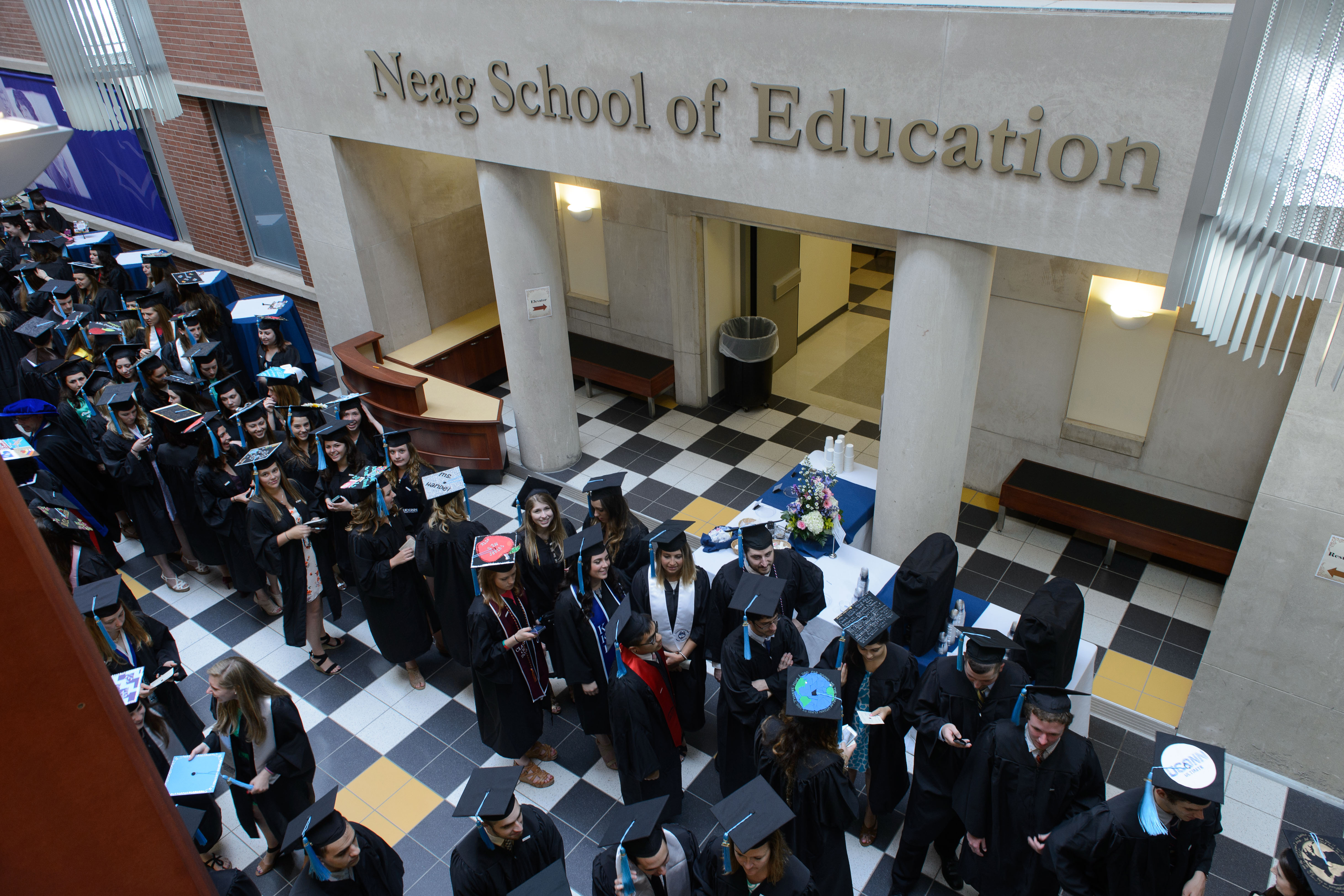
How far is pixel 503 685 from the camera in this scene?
5.45 meters

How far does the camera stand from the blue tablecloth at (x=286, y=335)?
9.99 meters

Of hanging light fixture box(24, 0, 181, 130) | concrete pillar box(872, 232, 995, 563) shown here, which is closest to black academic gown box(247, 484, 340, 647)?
hanging light fixture box(24, 0, 181, 130)

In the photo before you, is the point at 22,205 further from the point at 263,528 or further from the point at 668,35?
the point at 668,35

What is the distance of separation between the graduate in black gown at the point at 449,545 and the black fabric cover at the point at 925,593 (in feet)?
9.08

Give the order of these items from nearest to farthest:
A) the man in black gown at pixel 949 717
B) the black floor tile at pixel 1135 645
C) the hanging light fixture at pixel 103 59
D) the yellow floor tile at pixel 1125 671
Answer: the hanging light fixture at pixel 103 59 < the man in black gown at pixel 949 717 < the yellow floor tile at pixel 1125 671 < the black floor tile at pixel 1135 645

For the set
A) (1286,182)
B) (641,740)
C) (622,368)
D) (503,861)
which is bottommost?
(622,368)

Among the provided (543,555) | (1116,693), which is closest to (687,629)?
(543,555)

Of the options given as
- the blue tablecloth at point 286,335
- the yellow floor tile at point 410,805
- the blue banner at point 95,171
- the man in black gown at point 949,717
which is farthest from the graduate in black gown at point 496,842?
the blue banner at point 95,171

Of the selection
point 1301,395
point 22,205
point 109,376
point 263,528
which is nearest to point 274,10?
point 109,376

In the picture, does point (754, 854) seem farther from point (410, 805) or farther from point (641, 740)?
point (410, 805)

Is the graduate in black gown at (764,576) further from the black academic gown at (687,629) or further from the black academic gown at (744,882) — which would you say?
the black academic gown at (744,882)

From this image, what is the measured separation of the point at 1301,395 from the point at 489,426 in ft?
22.3

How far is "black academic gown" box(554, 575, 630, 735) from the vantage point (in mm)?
5305

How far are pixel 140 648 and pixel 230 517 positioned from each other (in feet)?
5.83
